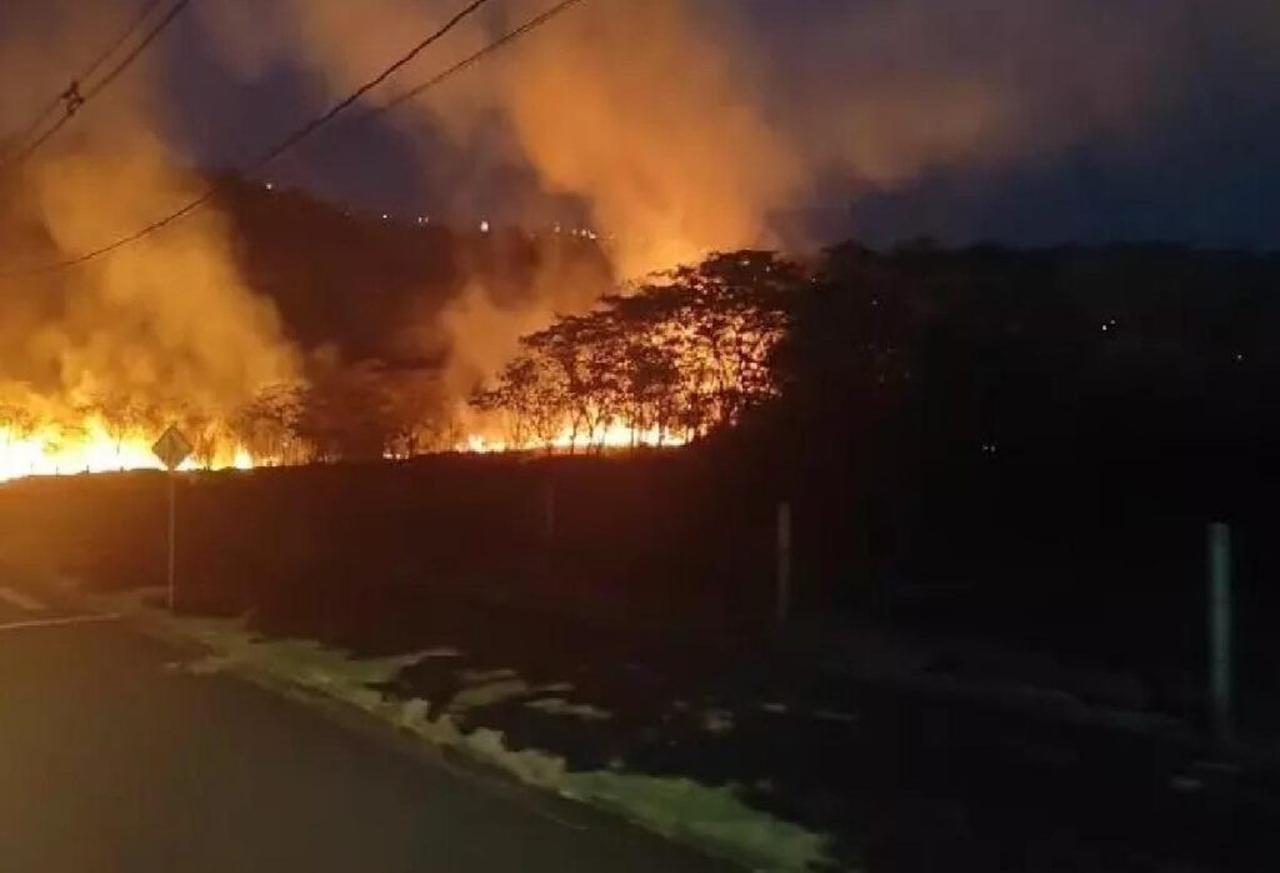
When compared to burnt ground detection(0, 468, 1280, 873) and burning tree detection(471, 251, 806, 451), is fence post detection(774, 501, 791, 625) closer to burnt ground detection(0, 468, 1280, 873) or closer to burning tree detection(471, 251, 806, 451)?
burnt ground detection(0, 468, 1280, 873)

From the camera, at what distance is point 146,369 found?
180 ft

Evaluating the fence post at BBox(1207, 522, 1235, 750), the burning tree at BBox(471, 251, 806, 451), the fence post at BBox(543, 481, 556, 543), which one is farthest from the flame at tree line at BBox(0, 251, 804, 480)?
the fence post at BBox(1207, 522, 1235, 750)

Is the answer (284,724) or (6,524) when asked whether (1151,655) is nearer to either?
(284,724)

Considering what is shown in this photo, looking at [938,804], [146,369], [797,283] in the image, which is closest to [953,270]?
[797,283]

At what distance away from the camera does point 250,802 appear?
8.55 m

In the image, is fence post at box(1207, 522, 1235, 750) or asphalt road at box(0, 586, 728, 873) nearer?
asphalt road at box(0, 586, 728, 873)

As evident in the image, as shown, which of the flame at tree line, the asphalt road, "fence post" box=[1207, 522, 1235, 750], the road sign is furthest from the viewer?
the flame at tree line

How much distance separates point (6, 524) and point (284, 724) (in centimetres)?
3401

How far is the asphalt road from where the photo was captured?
289 inches

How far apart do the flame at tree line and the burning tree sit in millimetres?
30

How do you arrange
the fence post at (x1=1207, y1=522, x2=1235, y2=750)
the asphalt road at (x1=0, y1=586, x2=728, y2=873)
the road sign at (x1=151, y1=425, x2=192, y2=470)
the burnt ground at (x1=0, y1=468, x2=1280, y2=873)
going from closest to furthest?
the asphalt road at (x1=0, y1=586, x2=728, y2=873)
the burnt ground at (x1=0, y1=468, x2=1280, y2=873)
the fence post at (x1=1207, y1=522, x2=1235, y2=750)
the road sign at (x1=151, y1=425, x2=192, y2=470)

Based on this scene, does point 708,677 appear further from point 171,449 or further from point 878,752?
point 171,449

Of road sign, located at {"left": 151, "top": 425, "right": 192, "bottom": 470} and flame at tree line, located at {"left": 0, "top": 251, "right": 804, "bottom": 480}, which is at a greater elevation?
flame at tree line, located at {"left": 0, "top": 251, "right": 804, "bottom": 480}

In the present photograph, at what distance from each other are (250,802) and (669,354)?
22.1 metres
